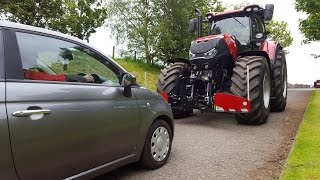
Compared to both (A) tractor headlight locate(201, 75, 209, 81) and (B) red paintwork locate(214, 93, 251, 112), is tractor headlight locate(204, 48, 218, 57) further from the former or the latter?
(B) red paintwork locate(214, 93, 251, 112)

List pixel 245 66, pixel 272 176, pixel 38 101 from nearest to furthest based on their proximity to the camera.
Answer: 1. pixel 38 101
2. pixel 272 176
3. pixel 245 66

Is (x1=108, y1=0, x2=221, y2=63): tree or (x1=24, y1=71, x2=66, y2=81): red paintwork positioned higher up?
(x1=108, y1=0, x2=221, y2=63): tree

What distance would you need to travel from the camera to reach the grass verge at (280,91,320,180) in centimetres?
439

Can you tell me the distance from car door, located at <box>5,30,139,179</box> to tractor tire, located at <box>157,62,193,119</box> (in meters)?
4.06

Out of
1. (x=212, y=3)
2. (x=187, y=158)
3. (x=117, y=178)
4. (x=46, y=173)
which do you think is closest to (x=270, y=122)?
(x=187, y=158)

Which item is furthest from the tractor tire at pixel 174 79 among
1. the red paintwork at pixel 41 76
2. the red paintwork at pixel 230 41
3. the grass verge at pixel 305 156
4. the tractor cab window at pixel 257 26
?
the red paintwork at pixel 41 76

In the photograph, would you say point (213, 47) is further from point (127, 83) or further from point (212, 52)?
point (127, 83)

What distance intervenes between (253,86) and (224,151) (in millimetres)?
2249

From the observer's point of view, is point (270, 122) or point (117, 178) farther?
point (270, 122)

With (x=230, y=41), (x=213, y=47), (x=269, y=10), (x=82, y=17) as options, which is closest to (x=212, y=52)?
(x=213, y=47)

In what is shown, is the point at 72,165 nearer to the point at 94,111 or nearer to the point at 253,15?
the point at 94,111

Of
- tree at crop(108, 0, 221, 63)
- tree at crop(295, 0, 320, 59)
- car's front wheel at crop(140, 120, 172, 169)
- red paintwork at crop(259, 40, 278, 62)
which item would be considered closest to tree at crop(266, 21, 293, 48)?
tree at crop(108, 0, 221, 63)

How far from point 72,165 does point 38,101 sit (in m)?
0.77

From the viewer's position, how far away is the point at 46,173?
3260 mm
